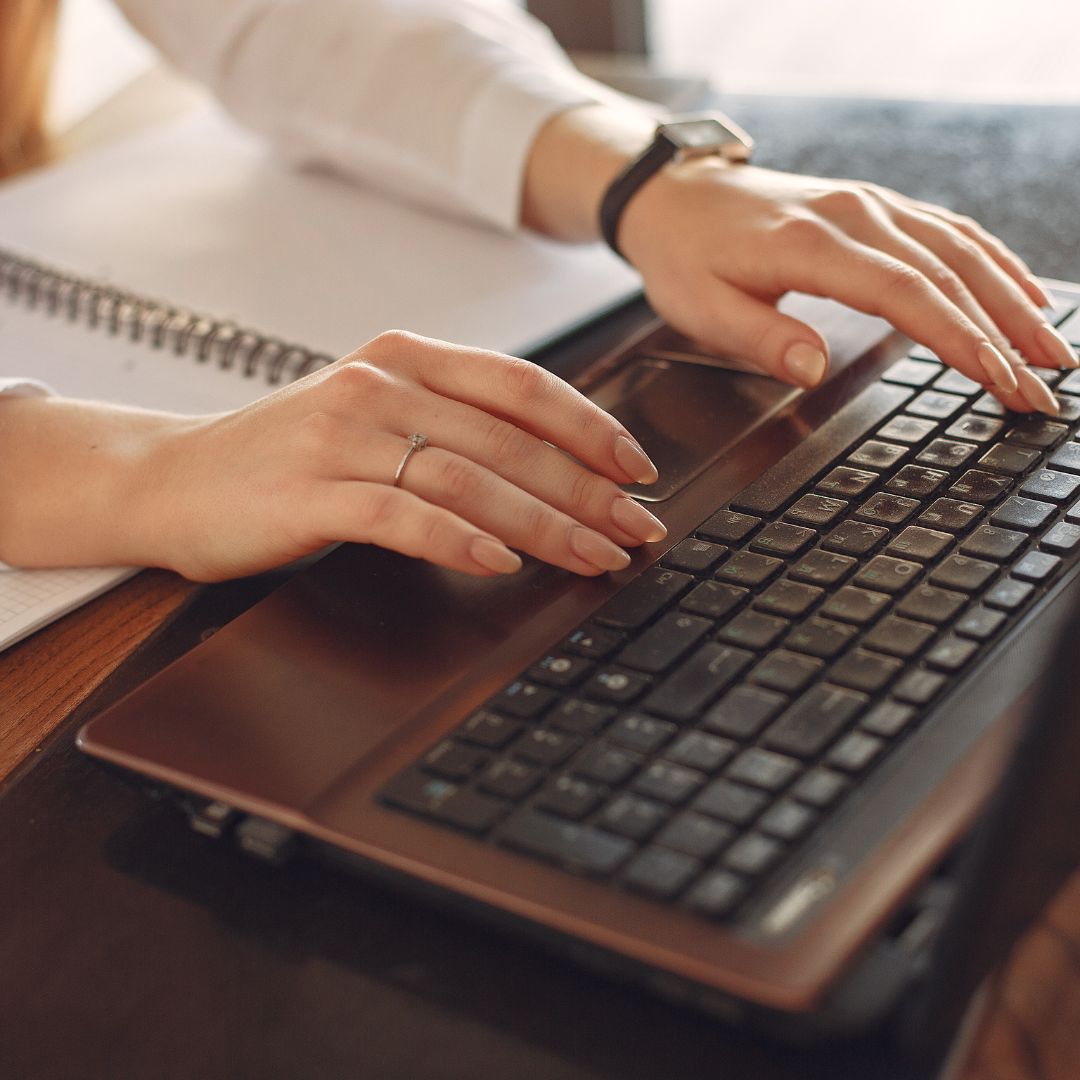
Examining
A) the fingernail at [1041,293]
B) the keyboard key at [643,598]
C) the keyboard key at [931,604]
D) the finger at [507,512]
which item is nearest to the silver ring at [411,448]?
the finger at [507,512]

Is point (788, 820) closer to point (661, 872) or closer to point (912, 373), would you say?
point (661, 872)

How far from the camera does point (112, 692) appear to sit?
542mm

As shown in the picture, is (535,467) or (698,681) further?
(535,467)

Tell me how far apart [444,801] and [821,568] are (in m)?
0.18

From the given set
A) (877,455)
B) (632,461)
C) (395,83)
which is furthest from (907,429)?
(395,83)

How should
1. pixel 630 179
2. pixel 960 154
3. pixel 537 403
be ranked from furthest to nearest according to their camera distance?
pixel 960 154 → pixel 630 179 → pixel 537 403

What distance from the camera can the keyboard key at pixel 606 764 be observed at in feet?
1.29

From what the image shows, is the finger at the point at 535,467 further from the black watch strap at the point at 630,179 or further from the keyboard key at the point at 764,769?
the black watch strap at the point at 630,179

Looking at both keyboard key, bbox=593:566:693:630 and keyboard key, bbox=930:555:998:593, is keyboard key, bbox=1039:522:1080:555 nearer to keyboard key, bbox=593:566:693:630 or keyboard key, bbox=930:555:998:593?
keyboard key, bbox=930:555:998:593

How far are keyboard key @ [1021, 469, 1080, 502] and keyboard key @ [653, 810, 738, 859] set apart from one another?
0.23m

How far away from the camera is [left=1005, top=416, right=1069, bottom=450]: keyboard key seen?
547 mm

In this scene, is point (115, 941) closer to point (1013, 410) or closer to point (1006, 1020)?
point (1006, 1020)

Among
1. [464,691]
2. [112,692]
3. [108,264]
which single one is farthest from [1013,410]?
[108,264]

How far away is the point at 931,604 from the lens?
0.45m
